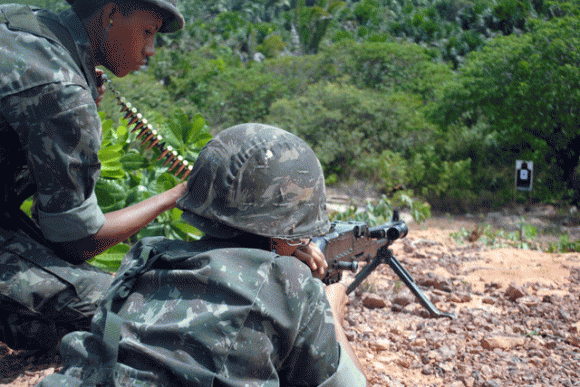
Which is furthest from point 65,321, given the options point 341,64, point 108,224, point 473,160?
point 341,64

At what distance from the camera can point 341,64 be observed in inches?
768

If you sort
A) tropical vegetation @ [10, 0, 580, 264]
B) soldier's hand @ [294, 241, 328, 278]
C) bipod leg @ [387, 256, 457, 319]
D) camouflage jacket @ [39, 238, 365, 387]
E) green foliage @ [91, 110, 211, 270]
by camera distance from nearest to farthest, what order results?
camouflage jacket @ [39, 238, 365, 387] → soldier's hand @ [294, 241, 328, 278] → green foliage @ [91, 110, 211, 270] → bipod leg @ [387, 256, 457, 319] → tropical vegetation @ [10, 0, 580, 264]

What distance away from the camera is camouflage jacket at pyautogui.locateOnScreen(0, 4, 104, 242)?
6.36 feet

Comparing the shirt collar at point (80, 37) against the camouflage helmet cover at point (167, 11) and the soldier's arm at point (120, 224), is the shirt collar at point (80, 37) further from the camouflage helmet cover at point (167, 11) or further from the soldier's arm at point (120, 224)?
the soldier's arm at point (120, 224)

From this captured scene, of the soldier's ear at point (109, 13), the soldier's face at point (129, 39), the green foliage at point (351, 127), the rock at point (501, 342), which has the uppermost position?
the soldier's ear at point (109, 13)

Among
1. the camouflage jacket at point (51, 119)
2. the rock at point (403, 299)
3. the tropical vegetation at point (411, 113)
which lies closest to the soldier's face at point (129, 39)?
the camouflage jacket at point (51, 119)

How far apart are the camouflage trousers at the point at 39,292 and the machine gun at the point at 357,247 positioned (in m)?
1.07

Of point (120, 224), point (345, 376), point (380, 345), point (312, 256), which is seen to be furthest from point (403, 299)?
point (345, 376)

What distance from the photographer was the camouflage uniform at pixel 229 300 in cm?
125

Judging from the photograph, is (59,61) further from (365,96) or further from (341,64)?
(341,64)

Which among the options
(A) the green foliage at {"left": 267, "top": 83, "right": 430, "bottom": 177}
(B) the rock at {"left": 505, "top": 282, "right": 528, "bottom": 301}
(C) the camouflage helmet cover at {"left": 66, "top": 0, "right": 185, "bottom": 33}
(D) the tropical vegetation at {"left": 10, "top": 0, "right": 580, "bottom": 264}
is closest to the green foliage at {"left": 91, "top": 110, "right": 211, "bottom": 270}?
(D) the tropical vegetation at {"left": 10, "top": 0, "right": 580, "bottom": 264}

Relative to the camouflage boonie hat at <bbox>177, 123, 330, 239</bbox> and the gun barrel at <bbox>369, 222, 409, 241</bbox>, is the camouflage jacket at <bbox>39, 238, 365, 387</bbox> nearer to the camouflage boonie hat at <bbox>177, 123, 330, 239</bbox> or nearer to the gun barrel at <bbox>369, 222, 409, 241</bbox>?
the camouflage boonie hat at <bbox>177, 123, 330, 239</bbox>

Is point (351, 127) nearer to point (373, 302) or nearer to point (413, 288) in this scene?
point (373, 302)

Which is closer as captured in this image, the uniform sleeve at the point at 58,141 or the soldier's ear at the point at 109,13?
the uniform sleeve at the point at 58,141
